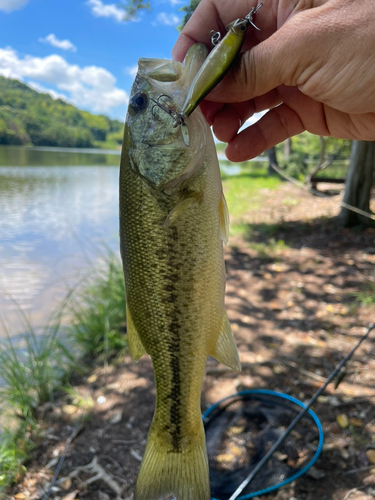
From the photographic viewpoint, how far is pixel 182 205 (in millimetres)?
1731

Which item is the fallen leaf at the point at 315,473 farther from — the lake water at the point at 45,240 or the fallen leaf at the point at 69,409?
the lake water at the point at 45,240

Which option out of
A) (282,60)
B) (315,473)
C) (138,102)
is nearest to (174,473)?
(315,473)

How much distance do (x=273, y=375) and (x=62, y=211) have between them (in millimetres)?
12293

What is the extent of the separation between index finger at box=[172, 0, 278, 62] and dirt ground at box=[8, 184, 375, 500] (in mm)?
3226

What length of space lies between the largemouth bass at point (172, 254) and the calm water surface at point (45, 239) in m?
3.29

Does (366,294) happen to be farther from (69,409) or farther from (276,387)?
(69,409)

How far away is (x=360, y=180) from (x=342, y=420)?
6303mm

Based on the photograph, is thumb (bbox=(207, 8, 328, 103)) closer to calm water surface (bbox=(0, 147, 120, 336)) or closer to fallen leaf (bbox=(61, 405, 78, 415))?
fallen leaf (bbox=(61, 405, 78, 415))

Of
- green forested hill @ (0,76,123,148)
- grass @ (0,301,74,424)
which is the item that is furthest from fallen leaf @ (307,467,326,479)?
green forested hill @ (0,76,123,148)

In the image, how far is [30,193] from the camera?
1783 centimetres

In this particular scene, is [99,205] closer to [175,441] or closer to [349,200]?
[349,200]

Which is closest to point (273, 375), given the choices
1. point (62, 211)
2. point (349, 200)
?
point (349, 200)

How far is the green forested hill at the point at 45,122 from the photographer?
50.9 m

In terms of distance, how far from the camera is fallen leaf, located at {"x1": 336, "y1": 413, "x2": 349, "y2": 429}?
10.6 feet
